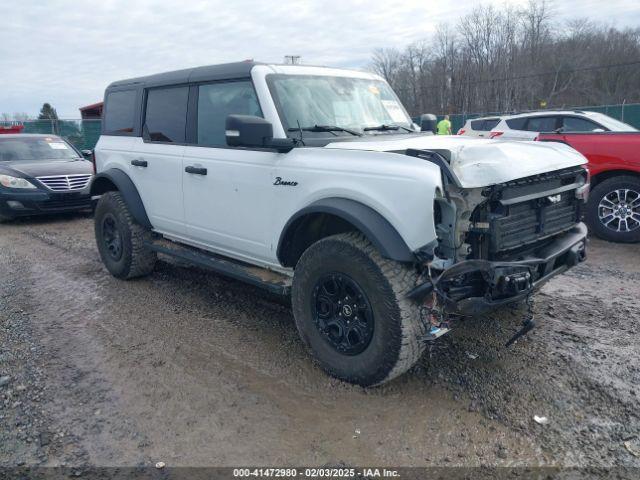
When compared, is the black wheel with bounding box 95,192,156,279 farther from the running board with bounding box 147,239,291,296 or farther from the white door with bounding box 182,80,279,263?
the white door with bounding box 182,80,279,263

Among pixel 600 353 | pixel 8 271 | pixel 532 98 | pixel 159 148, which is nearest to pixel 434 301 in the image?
pixel 600 353

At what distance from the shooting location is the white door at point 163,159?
193 inches

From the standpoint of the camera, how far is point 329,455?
9.39 feet

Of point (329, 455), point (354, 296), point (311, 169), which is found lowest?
point (329, 455)

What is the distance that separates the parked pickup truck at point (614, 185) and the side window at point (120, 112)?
5.17 meters

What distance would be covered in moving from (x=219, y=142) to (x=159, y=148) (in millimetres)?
923

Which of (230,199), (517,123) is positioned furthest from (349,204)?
(517,123)

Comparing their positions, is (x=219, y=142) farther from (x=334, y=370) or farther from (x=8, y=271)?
(x=8, y=271)

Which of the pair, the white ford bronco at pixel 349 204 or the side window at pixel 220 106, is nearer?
the white ford bronco at pixel 349 204

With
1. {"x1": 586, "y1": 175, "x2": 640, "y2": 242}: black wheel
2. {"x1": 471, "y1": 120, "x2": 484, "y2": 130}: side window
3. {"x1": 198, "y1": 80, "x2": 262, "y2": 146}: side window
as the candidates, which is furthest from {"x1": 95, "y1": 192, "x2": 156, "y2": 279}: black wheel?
{"x1": 471, "y1": 120, "x2": 484, "y2": 130}: side window

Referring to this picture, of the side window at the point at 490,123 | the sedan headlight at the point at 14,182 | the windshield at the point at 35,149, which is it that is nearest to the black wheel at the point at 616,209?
the side window at the point at 490,123

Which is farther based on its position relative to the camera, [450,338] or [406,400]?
[450,338]

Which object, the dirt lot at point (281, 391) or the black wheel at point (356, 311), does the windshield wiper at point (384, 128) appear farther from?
the dirt lot at point (281, 391)

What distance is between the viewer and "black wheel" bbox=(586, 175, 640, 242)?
6.86 m
